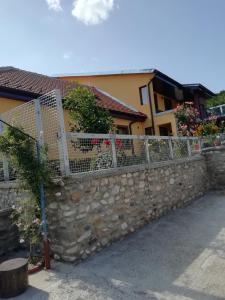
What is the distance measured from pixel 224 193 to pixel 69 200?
8.21 m

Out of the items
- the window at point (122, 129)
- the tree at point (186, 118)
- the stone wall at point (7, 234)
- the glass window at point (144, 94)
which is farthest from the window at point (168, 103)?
the stone wall at point (7, 234)

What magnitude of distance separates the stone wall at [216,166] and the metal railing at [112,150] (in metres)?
3.73

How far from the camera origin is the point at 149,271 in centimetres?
508

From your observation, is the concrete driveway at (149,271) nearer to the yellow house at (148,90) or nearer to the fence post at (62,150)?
the fence post at (62,150)

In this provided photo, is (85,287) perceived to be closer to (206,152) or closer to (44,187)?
(44,187)

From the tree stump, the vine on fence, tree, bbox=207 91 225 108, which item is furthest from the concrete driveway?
tree, bbox=207 91 225 108

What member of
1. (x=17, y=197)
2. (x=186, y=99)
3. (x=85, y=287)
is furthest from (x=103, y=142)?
(x=186, y=99)

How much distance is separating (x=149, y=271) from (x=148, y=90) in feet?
43.7

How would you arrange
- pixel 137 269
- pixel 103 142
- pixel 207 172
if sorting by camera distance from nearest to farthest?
pixel 137 269, pixel 103 142, pixel 207 172

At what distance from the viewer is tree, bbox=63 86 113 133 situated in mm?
8672

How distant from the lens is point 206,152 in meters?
12.9

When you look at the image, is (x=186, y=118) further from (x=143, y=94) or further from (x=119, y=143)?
(x=119, y=143)

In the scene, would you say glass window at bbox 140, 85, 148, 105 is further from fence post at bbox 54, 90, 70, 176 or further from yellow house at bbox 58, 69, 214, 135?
fence post at bbox 54, 90, 70, 176

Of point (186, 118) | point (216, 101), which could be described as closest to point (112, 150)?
point (186, 118)
